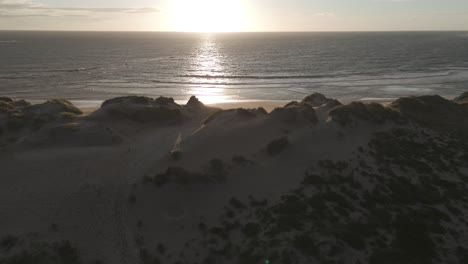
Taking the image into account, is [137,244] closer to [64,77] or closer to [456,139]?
[456,139]

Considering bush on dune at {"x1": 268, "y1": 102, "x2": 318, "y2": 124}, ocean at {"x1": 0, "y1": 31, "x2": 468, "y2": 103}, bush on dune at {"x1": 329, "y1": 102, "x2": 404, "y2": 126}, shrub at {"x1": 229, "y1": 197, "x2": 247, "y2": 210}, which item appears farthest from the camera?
ocean at {"x1": 0, "y1": 31, "x2": 468, "y2": 103}

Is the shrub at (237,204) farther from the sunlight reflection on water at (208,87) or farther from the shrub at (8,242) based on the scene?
the sunlight reflection on water at (208,87)

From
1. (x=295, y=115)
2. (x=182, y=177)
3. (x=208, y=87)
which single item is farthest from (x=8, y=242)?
(x=208, y=87)

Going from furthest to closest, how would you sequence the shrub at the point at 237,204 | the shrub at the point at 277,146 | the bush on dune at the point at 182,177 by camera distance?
the shrub at the point at 277,146 → the bush on dune at the point at 182,177 → the shrub at the point at 237,204

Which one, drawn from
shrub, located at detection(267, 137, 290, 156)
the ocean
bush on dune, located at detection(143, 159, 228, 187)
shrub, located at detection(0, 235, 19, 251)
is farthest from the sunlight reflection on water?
shrub, located at detection(0, 235, 19, 251)

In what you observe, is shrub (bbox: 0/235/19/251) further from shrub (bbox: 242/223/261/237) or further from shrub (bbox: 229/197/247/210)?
shrub (bbox: 242/223/261/237)

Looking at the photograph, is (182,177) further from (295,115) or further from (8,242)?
(295,115)

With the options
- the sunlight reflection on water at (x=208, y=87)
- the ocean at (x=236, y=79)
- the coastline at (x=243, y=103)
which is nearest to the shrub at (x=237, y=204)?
the coastline at (x=243, y=103)

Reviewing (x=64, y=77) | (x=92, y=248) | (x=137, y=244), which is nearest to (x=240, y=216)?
(x=137, y=244)
